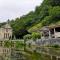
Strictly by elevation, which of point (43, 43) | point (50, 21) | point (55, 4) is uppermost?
point (55, 4)

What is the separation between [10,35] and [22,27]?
950cm

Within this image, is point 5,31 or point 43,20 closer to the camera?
point 43,20

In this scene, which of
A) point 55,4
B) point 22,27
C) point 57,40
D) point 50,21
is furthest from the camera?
point 22,27

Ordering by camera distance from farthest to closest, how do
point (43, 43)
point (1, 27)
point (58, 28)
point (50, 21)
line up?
1. point (1, 27)
2. point (50, 21)
3. point (58, 28)
4. point (43, 43)

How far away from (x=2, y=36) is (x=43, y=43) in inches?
2237

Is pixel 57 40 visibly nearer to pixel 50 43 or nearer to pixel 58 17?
pixel 50 43

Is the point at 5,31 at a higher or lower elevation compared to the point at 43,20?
lower

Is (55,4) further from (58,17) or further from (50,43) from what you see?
(50,43)

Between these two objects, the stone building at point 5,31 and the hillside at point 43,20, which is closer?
the hillside at point 43,20

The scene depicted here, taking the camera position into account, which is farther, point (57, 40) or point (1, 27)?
point (1, 27)

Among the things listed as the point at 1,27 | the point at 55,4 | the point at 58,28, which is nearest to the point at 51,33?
the point at 58,28

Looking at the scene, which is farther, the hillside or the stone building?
the stone building

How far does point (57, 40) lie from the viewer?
5334cm

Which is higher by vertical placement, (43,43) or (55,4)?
(55,4)
